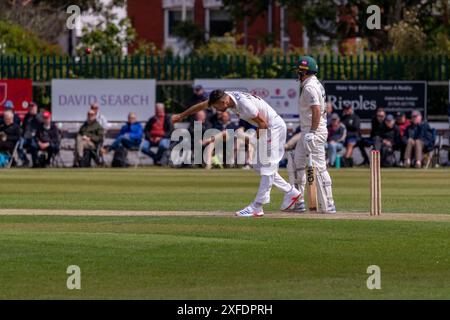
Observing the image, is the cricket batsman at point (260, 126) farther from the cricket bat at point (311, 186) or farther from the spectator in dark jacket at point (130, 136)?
the spectator in dark jacket at point (130, 136)

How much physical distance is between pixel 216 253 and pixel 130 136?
2061 centimetres

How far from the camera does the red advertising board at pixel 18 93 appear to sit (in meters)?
36.2

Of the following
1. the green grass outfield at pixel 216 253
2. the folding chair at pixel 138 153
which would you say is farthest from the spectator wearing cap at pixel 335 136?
the green grass outfield at pixel 216 253

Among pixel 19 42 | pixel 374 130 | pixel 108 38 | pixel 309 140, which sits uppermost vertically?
pixel 108 38

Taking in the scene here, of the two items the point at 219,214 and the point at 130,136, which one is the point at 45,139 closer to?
the point at 130,136

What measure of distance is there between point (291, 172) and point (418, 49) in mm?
23872

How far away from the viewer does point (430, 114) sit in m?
37.5

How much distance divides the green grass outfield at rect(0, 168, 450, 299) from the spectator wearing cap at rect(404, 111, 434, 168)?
12268mm

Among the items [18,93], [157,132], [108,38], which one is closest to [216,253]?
[157,132]

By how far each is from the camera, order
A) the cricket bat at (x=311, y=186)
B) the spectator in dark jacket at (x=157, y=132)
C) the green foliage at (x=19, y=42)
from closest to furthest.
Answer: the cricket bat at (x=311, y=186) < the spectator in dark jacket at (x=157, y=132) < the green foliage at (x=19, y=42)

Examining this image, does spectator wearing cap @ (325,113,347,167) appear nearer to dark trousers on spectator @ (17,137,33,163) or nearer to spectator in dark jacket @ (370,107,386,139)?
spectator in dark jacket @ (370,107,386,139)

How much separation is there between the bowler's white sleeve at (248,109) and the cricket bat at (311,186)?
4.23 feet

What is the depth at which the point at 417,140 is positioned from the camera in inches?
1337

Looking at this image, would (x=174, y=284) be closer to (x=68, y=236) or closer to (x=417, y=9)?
(x=68, y=236)
